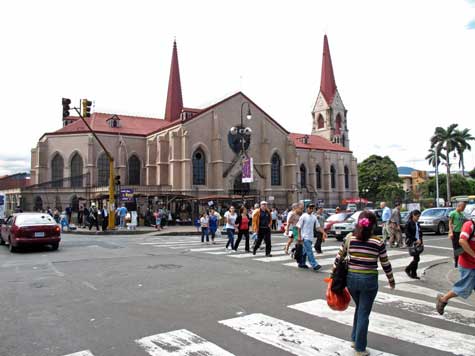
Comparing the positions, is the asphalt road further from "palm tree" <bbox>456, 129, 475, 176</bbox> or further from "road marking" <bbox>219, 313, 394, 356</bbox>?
"palm tree" <bbox>456, 129, 475, 176</bbox>

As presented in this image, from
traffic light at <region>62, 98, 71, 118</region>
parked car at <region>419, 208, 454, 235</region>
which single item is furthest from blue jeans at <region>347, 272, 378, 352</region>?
parked car at <region>419, 208, 454, 235</region>

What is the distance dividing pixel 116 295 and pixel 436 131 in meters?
63.0

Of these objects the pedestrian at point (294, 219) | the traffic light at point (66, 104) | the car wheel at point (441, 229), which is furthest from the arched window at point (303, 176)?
the pedestrian at point (294, 219)

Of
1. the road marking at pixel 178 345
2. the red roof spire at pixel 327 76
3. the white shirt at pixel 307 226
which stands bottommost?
the road marking at pixel 178 345

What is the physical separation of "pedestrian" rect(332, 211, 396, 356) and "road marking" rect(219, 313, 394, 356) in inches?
11.1

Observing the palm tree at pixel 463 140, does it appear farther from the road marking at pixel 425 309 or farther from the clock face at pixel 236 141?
the road marking at pixel 425 309

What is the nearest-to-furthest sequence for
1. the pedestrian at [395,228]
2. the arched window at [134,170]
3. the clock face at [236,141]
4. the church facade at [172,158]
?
1. the pedestrian at [395,228]
2. the church facade at [172,158]
3. the clock face at [236,141]
4. the arched window at [134,170]

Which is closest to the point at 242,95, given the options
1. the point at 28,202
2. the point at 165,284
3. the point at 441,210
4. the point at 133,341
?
the point at 28,202

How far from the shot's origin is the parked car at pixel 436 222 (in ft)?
70.9

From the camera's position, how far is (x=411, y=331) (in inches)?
209

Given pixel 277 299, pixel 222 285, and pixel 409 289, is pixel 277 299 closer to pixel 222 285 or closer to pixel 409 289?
pixel 222 285

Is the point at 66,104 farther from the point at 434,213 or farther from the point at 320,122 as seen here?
the point at 320,122

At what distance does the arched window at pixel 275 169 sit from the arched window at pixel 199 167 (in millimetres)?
9939

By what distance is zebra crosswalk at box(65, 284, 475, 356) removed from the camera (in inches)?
181
